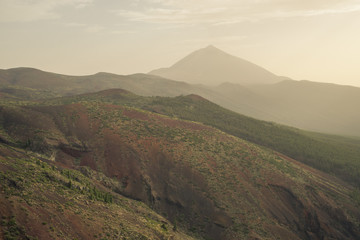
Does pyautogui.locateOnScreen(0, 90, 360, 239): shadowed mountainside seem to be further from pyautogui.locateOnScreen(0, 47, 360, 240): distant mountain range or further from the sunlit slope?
the sunlit slope

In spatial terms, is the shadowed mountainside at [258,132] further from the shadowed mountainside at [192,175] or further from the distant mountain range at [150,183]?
the shadowed mountainside at [192,175]

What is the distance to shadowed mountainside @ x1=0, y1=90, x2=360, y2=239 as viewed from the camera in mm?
36250

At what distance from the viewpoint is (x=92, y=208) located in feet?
78.9

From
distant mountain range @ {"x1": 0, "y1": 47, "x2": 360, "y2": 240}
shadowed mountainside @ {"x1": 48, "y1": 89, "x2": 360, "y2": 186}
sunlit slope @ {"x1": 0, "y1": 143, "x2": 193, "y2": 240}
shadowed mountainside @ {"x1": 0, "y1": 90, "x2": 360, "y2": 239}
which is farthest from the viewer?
shadowed mountainside @ {"x1": 48, "y1": 89, "x2": 360, "y2": 186}

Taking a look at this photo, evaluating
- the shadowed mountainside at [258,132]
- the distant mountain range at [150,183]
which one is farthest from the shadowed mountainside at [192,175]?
the shadowed mountainside at [258,132]

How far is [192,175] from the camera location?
42.1 m

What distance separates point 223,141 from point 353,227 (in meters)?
27.5

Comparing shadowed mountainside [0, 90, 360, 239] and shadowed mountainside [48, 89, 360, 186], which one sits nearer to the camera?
shadowed mountainside [0, 90, 360, 239]

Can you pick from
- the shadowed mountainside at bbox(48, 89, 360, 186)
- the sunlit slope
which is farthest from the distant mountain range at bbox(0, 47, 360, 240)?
the shadowed mountainside at bbox(48, 89, 360, 186)

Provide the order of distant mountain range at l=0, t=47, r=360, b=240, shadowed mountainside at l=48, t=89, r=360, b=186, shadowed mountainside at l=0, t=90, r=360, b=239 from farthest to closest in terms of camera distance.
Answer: shadowed mountainside at l=48, t=89, r=360, b=186 < shadowed mountainside at l=0, t=90, r=360, b=239 < distant mountain range at l=0, t=47, r=360, b=240

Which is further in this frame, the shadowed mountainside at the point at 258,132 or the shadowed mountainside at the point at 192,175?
the shadowed mountainside at the point at 258,132

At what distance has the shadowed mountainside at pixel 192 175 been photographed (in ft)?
119

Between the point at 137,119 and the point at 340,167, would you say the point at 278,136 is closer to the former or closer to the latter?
the point at 340,167

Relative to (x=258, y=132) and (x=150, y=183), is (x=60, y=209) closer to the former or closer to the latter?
(x=150, y=183)
